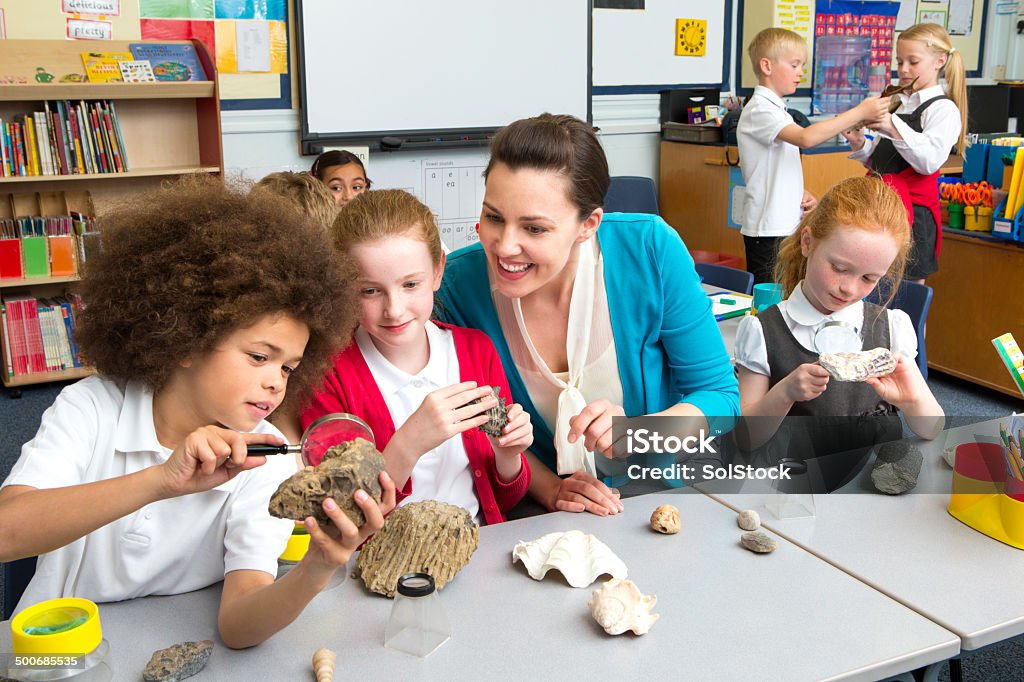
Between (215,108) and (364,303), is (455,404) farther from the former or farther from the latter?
(215,108)

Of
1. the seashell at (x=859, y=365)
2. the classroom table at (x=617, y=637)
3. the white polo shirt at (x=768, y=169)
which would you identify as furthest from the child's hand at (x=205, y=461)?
the white polo shirt at (x=768, y=169)

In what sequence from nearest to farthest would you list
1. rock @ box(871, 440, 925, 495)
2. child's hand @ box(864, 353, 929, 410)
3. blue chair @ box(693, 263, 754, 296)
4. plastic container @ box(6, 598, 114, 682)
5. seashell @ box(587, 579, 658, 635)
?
plastic container @ box(6, 598, 114, 682) < seashell @ box(587, 579, 658, 635) < rock @ box(871, 440, 925, 495) < child's hand @ box(864, 353, 929, 410) < blue chair @ box(693, 263, 754, 296)

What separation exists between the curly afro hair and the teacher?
0.46 m

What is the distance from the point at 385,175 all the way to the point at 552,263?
361cm

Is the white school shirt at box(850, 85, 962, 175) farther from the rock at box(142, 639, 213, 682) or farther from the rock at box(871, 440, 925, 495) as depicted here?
the rock at box(142, 639, 213, 682)

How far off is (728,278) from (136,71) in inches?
120

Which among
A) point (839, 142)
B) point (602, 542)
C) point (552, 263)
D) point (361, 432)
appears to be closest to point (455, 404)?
point (361, 432)

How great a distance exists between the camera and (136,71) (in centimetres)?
445

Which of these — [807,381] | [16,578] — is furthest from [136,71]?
[807,381]

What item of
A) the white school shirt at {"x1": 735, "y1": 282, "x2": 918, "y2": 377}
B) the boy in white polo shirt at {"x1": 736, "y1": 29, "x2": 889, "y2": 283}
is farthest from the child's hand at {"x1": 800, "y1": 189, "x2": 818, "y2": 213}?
the white school shirt at {"x1": 735, "y1": 282, "x2": 918, "y2": 377}

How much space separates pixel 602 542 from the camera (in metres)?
1.47

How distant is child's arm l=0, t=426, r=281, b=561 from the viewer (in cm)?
113

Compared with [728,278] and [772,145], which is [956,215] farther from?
[728,278]

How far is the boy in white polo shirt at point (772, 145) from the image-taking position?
4.33 meters
